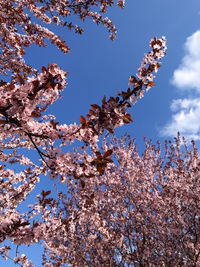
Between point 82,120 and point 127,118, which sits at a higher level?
point 127,118

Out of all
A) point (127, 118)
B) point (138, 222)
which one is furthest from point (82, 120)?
point (138, 222)

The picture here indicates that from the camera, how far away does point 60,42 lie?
5.54 m

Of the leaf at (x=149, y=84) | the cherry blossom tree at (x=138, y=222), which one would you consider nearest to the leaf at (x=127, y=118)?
the leaf at (x=149, y=84)

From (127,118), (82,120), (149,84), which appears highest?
(149,84)

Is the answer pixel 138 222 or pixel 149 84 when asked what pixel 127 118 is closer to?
pixel 149 84

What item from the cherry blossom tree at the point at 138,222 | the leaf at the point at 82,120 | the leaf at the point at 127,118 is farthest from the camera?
the cherry blossom tree at the point at 138,222

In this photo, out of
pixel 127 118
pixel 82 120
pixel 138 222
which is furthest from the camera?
pixel 138 222

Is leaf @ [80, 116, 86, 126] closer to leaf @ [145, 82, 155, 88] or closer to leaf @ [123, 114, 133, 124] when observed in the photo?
leaf @ [123, 114, 133, 124]

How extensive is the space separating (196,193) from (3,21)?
7.83m

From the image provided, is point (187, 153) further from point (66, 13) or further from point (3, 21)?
point (3, 21)

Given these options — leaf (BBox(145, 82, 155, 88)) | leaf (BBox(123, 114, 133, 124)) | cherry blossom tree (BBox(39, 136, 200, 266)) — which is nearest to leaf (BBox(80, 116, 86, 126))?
leaf (BBox(123, 114, 133, 124))

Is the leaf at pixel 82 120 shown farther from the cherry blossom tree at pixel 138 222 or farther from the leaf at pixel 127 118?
the cherry blossom tree at pixel 138 222

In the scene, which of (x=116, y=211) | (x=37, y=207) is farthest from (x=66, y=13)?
(x=116, y=211)

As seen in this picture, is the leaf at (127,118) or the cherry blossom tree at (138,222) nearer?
the leaf at (127,118)
